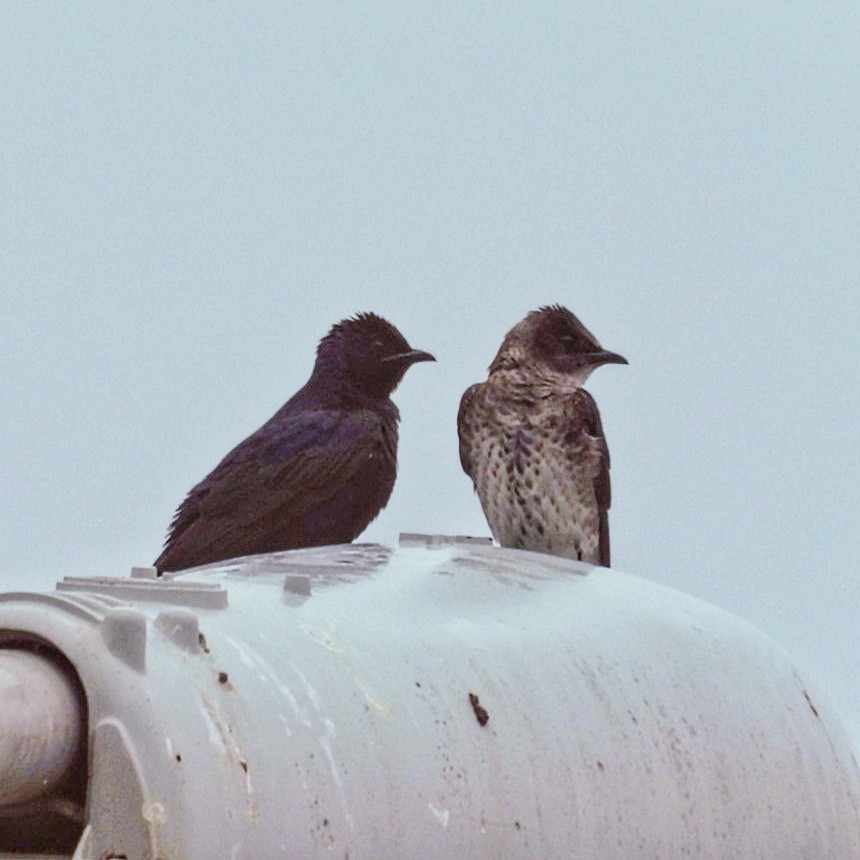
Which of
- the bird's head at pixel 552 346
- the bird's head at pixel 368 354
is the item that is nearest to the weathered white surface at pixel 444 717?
the bird's head at pixel 552 346

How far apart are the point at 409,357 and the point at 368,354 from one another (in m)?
0.17

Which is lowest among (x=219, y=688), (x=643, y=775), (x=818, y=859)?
(x=818, y=859)

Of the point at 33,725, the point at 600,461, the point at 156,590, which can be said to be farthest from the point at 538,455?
the point at 33,725

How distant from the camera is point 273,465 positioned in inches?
283

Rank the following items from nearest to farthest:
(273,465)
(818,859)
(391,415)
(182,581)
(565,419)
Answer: (182,581) → (818,859) → (565,419) → (273,465) → (391,415)

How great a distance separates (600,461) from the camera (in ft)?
18.8

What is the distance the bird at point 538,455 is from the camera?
5645 mm

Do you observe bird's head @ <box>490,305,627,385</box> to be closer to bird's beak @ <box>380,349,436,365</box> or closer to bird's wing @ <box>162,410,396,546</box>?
bird's wing @ <box>162,410,396,546</box>

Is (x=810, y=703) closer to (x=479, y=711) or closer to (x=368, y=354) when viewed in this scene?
(x=479, y=711)

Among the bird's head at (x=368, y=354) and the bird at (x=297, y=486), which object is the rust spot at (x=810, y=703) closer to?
the bird at (x=297, y=486)

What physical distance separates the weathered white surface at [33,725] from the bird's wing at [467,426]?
394 cm

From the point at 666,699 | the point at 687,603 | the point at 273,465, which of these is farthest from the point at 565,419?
the point at 666,699

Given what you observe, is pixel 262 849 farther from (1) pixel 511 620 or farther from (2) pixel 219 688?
(1) pixel 511 620

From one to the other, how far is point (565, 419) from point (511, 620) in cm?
286
